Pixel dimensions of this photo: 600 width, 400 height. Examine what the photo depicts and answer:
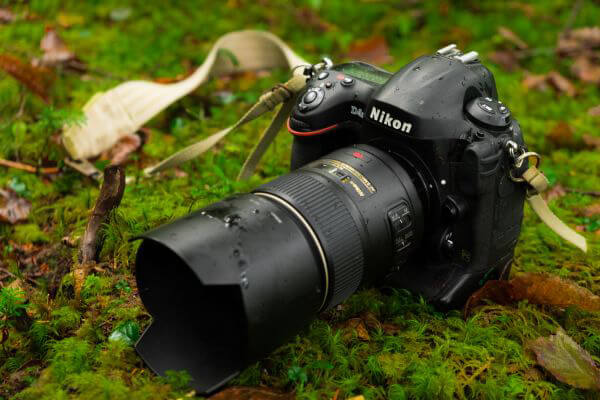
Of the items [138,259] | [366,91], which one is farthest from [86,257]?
[366,91]

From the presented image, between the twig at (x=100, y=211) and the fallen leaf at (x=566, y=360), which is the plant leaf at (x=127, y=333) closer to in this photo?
the twig at (x=100, y=211)

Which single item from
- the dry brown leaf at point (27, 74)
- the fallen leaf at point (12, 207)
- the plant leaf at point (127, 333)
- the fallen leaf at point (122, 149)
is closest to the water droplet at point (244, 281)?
the plant leaf at point (127, 333)

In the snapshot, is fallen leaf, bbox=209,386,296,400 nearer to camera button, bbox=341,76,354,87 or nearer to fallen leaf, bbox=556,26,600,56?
camera button, bbox=341,76,354,87

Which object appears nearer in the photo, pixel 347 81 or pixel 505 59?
pixel 347 81

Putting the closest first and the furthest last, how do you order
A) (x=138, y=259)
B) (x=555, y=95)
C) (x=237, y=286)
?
(x=237, y=286) < (x=138, y=259) < (x=555, y=95)

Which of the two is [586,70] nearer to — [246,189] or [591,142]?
[591,142]

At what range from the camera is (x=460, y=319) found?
80.8 inches

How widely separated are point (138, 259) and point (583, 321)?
132cm

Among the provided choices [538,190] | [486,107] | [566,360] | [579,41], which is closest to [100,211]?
[486,107]

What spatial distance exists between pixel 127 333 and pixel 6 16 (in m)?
2.58

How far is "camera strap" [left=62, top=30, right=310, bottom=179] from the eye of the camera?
→ 99.3 inches

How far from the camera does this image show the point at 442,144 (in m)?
1.92

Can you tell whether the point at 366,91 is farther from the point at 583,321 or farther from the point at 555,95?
the point at 555,95

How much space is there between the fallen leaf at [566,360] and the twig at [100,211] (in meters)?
1.32
